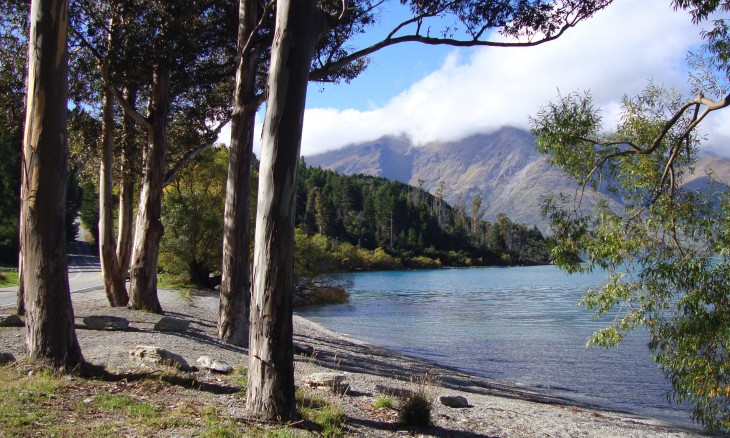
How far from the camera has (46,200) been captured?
619 cm

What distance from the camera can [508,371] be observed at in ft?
49.2

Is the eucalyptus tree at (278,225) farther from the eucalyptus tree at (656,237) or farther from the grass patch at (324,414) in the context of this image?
the eucalyptus tree at (656,237)

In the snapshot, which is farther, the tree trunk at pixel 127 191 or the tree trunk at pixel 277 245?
the tree trunk at pixel 127 191

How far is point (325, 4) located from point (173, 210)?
807 inches

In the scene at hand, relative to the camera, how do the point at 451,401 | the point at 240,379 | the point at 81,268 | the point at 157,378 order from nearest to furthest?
1. the point at 157,378
2. the point at 240,379
3. the point at 451,401
4. the point at 81,268

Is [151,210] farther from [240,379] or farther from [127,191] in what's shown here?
[240,379]

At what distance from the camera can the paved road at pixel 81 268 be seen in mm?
25641

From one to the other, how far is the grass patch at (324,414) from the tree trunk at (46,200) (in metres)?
2.53

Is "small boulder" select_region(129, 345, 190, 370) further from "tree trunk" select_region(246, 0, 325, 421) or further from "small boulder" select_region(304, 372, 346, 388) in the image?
"tree trunk" select_region(246, 0, 325, 421)

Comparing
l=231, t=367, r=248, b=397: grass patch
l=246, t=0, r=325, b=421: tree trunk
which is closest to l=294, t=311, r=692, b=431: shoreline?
l=231, t=367, r=248, b=397: grass patch

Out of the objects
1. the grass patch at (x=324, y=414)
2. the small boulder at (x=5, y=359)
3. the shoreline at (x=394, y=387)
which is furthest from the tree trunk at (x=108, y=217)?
the grass patch at (x=324, y=414)

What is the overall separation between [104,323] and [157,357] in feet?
11.5

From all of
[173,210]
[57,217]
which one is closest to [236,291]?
[57,217]

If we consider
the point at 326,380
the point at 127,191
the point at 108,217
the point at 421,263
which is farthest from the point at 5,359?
the point at 421,263
